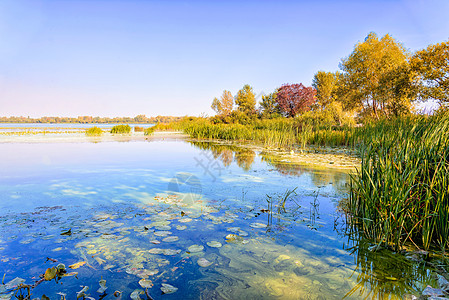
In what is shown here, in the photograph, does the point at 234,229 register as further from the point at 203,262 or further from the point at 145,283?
the point at 145,283

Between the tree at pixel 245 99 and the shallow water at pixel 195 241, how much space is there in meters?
32.0

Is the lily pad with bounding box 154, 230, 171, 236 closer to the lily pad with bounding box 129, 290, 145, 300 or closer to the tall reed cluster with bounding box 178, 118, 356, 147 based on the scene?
the lily pad with bounding box 129, 290, 145, 300

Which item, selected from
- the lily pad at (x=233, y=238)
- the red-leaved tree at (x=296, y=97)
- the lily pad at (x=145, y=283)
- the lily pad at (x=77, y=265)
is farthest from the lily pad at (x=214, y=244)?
the red-leaved tree at (x=296, y=97)

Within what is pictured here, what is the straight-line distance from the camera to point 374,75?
1831cm

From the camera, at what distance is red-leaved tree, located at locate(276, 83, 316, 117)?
73.2ft

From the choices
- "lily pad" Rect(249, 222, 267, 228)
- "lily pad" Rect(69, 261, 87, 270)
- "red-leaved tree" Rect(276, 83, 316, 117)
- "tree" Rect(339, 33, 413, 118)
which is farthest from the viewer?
"red-leaved tree" Rect(276, 83, 316, 117)

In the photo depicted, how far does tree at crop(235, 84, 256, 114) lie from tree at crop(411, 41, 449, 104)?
22548mm

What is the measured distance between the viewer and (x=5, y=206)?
354 centimetres

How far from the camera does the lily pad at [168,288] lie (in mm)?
1805


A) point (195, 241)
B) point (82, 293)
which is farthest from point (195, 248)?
point (82, 293)

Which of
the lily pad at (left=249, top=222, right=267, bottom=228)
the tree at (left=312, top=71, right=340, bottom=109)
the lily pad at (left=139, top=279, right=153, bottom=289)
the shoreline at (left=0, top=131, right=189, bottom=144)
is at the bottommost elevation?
the lily pad at (left=139, top=279, right=153, bottom=289)

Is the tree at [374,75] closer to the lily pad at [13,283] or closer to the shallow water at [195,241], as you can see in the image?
the shallow water at [195,241]

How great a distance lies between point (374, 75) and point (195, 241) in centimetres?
2054

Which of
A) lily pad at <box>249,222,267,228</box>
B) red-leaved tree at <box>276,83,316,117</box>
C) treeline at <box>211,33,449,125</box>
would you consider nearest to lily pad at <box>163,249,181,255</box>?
lily pad at <box>249,222,267,228</box>
